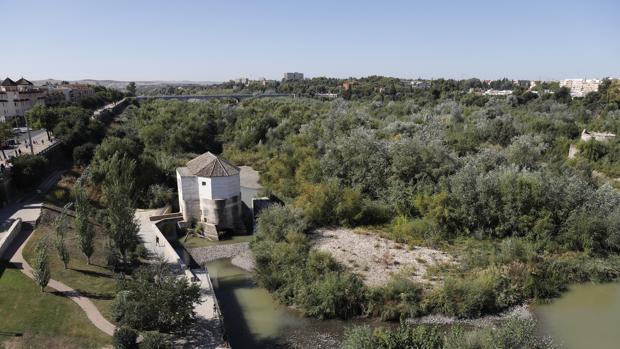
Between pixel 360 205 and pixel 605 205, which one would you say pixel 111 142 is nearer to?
pixel 360 205

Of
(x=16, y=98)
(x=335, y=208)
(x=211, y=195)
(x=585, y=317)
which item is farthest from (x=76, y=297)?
(x=16, y=98)

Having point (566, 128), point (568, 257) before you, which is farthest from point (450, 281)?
point (566, 128)

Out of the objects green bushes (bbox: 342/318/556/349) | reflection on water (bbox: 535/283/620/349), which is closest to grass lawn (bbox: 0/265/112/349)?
green bushes (bbox: 342/318/556/349)

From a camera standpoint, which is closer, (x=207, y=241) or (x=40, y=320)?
(x=40, y=320)

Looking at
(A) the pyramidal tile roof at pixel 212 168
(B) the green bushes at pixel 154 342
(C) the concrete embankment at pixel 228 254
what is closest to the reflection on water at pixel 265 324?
(C) the concrete embankment at pixel 228 254

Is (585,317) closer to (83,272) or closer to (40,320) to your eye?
(40,320)

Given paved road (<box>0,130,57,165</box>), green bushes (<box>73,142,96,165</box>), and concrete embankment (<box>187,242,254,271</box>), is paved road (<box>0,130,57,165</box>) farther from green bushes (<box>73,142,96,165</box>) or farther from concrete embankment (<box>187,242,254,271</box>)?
concrete embankment (<box>187,242,254,271</box>)

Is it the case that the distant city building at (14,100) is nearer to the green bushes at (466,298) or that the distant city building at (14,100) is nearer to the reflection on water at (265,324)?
the reflection on water at (265,324)

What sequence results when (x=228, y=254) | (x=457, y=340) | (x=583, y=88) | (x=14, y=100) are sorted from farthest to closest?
(x=583, y=88) < (x=14, y=100) < (x=228, y=254) < (x=457, y=340)
